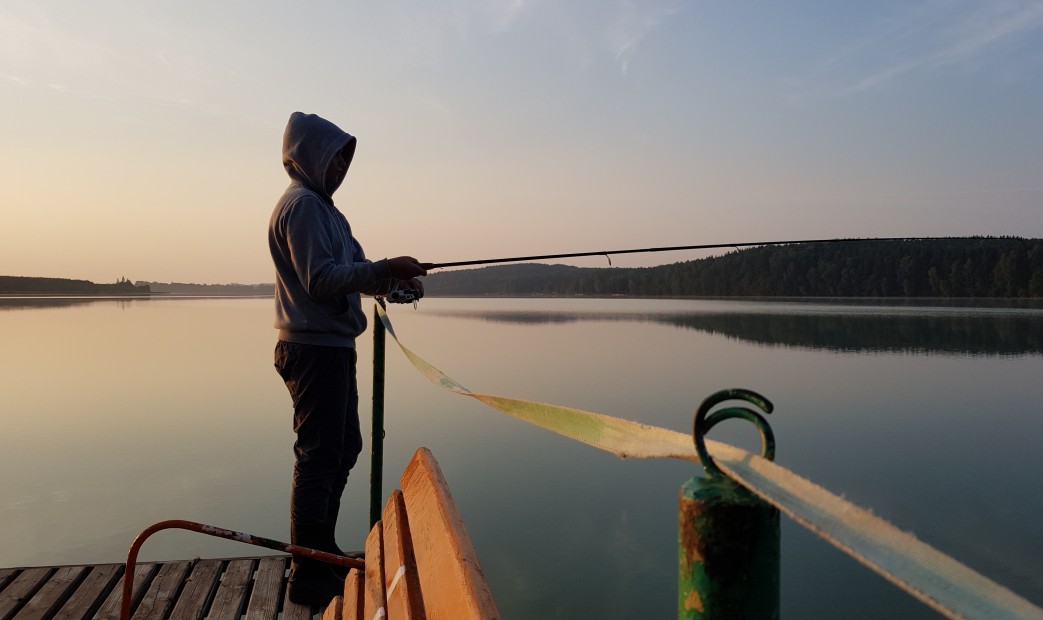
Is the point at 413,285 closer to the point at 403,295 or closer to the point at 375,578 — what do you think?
the point at 403,295

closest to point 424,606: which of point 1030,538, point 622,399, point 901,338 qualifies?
point 1030,538

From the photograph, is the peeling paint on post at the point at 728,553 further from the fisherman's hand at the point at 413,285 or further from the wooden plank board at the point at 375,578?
the fisherman's hand at the point at 413,285

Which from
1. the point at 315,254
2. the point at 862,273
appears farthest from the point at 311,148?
the point at 862,273

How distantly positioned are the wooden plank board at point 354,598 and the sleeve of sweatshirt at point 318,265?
1.14 m

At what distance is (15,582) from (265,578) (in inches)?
50.5

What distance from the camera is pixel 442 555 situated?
123 centimetres

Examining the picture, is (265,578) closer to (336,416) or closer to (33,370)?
(336,416)

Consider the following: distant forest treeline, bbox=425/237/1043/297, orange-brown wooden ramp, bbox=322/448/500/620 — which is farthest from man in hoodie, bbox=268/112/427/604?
distant forest treeline, bbox=425/237/1043/297

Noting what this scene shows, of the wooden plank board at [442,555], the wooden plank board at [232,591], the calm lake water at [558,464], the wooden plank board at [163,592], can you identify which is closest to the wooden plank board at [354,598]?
the wooden plank board at [442,555]

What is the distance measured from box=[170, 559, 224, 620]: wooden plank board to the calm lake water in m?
2.24

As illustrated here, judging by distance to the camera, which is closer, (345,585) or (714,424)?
(714,424)

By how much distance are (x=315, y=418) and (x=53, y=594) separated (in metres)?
1.68

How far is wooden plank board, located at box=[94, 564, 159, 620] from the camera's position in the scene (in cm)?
314

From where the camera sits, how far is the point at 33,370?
1897 centimetres
